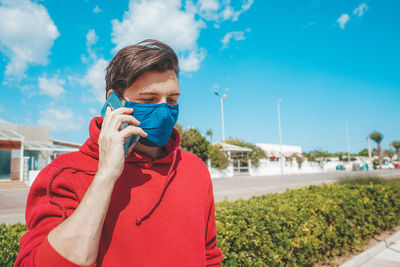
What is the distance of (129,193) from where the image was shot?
3.95 ft

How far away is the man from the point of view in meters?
0.88

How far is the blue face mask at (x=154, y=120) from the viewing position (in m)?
1.34

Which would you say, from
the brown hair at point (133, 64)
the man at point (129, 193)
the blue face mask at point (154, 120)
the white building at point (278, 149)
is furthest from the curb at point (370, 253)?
the white building at point (278, 149)

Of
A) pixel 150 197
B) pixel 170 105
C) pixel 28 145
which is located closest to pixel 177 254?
pixel 150 197

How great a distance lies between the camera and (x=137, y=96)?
1.35m

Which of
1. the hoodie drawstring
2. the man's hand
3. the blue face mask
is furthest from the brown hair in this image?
the hoodie drawstring

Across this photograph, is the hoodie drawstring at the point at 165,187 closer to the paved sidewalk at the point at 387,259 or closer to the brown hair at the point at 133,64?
the brown hair at the point at 133,64

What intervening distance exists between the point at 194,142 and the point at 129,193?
75.6ft

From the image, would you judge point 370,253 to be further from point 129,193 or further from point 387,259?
point 129,193

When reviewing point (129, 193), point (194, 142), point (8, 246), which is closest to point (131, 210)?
point (129, 193)

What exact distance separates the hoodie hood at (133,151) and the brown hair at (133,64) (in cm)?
23

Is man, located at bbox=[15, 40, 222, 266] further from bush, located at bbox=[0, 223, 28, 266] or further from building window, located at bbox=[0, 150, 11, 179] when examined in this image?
building window, located at bbox=[0, 150, 11, 179]

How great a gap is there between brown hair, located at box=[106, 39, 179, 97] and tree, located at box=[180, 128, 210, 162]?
2222 cm

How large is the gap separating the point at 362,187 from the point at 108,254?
678 cm
